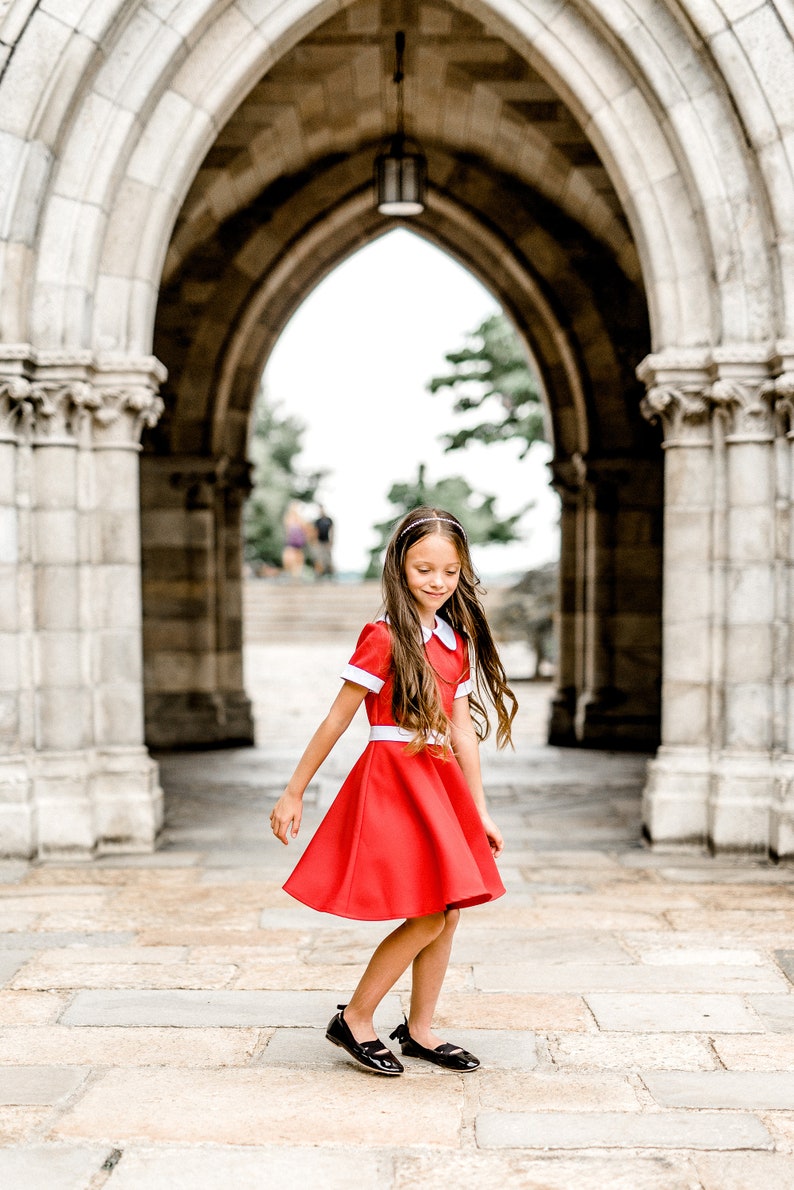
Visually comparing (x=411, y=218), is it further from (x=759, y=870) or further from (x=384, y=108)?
(x=759, y=870)

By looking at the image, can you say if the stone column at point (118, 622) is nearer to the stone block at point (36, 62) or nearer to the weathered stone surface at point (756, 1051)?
the stone block at point (36, 62)

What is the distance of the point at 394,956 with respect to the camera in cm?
295

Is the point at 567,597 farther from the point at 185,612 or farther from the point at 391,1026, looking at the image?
the point at 391,1026

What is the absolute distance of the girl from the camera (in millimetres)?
2865

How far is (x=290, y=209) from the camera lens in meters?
9.51

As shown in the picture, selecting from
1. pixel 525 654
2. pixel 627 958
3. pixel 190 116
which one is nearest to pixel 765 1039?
pixel 627 958

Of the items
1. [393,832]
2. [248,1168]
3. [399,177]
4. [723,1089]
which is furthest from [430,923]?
[399,177]

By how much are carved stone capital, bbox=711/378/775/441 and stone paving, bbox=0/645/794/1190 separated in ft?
6.02

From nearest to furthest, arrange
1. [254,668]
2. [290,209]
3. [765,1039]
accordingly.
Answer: [765,1039] < [290,209] < [254,668]

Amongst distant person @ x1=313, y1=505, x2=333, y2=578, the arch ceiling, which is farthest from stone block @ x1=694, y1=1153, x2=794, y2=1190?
distant person @ x1=313, y1=505, x2=333, y2=578

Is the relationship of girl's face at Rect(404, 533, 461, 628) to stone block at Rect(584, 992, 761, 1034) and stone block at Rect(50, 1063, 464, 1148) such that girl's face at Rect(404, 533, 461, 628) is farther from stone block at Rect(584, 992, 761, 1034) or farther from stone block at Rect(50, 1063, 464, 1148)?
stone block at Rect(584, 992, 761, 1034)

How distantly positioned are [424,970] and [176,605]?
23.1ft

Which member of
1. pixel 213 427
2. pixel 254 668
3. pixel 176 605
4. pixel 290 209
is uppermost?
pixel 290 209

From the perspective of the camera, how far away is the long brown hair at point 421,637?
2.91 m
